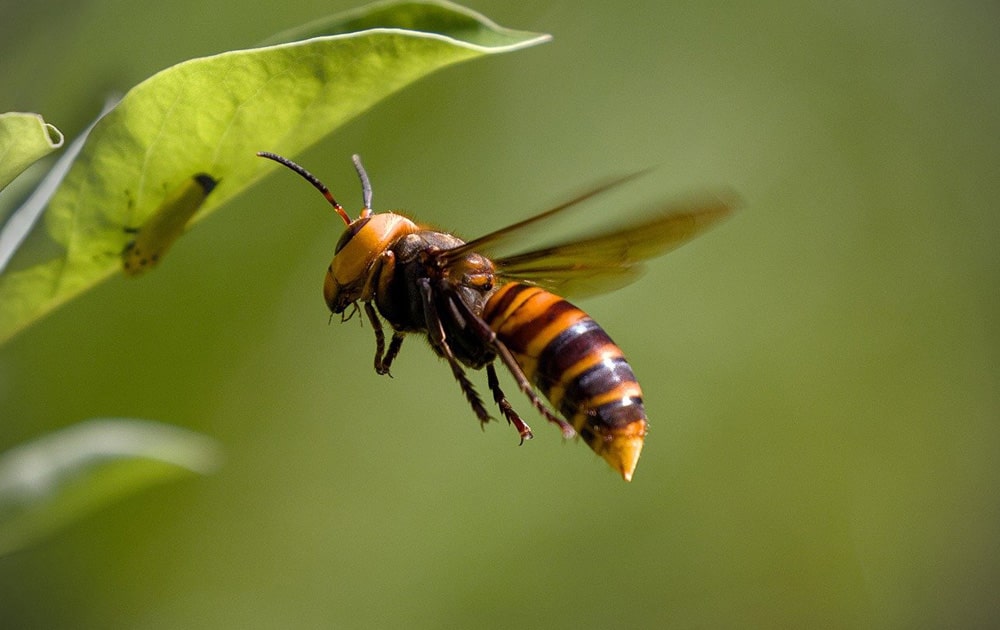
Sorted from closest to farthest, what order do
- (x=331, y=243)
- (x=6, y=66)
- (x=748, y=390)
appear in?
(x=6, y=66) < (x=331, y=243) < (x=748, y=390)

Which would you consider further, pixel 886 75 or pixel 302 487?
pixel 886 75

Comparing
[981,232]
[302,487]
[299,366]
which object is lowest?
[981,232]

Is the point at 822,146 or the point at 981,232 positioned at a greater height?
the point at 822,146

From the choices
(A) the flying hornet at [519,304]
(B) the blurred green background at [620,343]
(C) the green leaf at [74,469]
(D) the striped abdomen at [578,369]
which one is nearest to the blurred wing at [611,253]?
(A) the flying hornet at [519,304]

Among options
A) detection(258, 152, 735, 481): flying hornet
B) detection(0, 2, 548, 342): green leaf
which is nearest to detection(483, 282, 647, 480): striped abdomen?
detection(258, 152, 735, 481): flying hornet

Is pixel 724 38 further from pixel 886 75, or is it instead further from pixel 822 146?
pixel 886 75

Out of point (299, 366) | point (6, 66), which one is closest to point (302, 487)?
point (299, 366)

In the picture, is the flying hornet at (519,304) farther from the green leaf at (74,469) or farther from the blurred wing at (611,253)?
the green leaf at (74,469)
